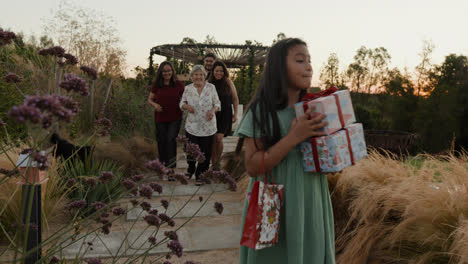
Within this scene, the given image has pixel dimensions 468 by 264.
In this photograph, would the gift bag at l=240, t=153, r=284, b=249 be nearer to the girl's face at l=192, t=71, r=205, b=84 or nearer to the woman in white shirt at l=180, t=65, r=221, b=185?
the woman in white shirt at l=180, t=65, r=221, b=185

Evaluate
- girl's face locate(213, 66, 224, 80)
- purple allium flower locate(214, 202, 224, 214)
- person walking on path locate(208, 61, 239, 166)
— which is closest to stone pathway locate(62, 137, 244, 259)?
purple allium flower locate(214, 202, 224, 214)

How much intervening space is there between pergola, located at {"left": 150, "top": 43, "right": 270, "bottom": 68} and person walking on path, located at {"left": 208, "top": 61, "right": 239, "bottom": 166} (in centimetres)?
778

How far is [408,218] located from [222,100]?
3992 millimetres

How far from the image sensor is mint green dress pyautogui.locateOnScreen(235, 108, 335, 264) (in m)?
1.72

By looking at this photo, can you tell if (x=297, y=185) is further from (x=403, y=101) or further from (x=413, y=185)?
(x=403, y=101)

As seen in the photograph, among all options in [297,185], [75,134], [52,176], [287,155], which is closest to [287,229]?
[297,185]

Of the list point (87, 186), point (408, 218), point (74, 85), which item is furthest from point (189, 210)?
point (74, 85)

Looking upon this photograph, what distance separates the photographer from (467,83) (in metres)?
11.9

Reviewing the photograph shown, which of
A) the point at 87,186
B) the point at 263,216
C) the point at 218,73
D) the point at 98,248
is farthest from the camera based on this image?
the point at 218,73

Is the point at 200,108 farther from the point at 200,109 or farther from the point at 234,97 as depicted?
the point at 234,97

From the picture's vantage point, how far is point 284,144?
167 centimetres

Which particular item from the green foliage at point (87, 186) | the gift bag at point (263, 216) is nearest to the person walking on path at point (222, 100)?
the green foliage at point (87, 186)

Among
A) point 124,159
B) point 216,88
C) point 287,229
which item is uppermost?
point 216,88

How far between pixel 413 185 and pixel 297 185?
143cm
